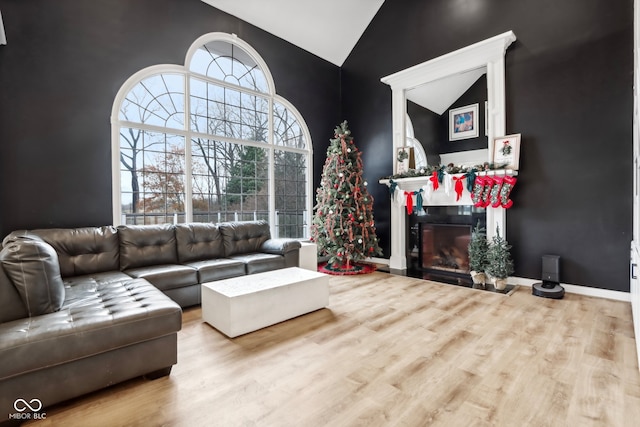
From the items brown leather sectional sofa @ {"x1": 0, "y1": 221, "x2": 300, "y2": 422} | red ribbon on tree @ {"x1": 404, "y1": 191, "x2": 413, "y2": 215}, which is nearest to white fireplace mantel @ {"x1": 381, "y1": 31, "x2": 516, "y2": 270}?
red ribbon on tree @ {"x1": 404, "y1": 191, "x2": 413, "y2": 215}

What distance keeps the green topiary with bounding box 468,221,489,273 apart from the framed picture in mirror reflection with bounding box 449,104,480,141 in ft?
4.81

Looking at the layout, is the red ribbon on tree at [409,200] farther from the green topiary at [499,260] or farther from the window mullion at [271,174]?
the window mullion at [271,174]

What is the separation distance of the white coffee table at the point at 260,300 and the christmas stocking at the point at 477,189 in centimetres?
249

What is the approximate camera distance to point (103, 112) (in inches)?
146

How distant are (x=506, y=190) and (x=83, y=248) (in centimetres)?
499

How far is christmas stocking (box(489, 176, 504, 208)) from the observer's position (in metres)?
4.10

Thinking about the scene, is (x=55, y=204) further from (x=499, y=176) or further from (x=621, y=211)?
(x=621, y=211)

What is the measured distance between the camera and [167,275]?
3176 mm

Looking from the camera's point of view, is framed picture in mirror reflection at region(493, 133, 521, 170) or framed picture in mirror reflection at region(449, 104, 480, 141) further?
framed picture in mirror reflection at region(449, 104, 480, 141)

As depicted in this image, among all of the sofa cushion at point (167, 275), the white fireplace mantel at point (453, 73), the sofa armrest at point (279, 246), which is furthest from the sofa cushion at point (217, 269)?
the white fireplace mantel at point (453, 73)

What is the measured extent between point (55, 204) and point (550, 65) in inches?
240

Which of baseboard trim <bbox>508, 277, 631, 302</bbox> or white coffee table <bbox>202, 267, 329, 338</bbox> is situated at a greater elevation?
white coffee table <bbox>202, 267, 329, 338</bbox>

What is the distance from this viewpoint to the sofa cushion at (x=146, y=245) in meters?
3.43

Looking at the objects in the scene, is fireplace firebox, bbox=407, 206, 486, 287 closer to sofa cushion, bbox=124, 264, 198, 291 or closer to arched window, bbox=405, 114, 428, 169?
arched window, bbox=405, 114, 428, 169
